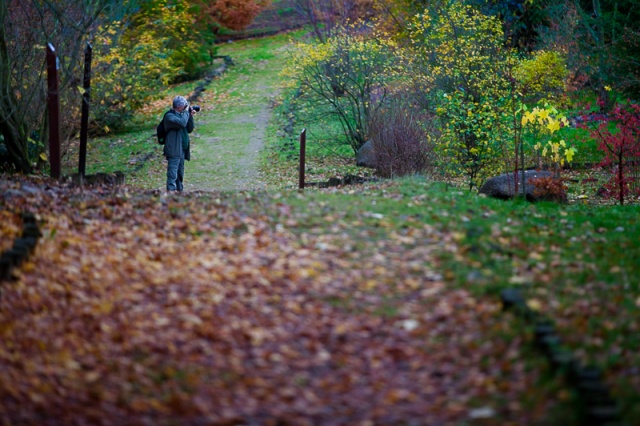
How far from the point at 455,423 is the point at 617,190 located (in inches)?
438

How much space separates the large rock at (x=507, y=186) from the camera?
12.4m

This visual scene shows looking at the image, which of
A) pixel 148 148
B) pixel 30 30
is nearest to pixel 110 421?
pixel 30 30

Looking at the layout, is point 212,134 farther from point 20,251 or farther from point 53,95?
point 20,251

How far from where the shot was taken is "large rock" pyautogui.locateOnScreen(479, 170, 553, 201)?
12.4 meters

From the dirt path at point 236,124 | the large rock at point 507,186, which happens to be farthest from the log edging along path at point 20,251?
the dirt path at point 236,124

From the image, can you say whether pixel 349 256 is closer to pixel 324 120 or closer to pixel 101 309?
pixel 101 309

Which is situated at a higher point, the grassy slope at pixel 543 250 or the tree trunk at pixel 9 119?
the tree trunk at pixel 9 119

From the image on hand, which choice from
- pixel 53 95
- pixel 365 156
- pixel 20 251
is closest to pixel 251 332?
pixel 20 251

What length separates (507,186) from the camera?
12.7 meters

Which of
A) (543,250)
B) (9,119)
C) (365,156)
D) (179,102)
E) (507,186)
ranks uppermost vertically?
(179,102)

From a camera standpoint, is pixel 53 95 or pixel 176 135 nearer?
pixel 53 95

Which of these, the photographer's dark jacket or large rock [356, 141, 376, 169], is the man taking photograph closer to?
the photographer's dark jacket

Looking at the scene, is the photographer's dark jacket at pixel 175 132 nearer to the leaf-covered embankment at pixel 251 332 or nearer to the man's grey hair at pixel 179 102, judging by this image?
the man's grey hair at pixel 179 102

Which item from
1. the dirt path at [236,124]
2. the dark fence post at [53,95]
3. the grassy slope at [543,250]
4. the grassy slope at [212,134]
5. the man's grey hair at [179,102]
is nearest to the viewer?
the grassy slope at [543,250]
